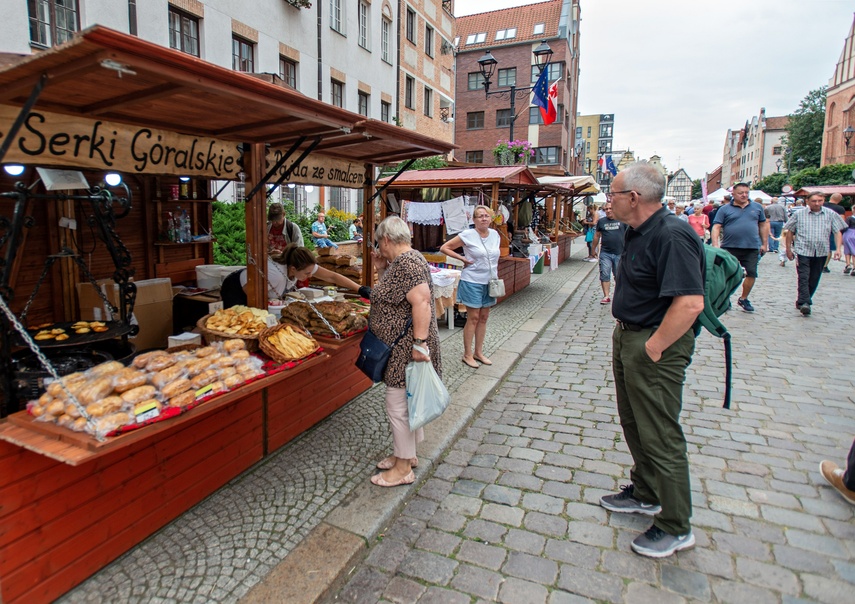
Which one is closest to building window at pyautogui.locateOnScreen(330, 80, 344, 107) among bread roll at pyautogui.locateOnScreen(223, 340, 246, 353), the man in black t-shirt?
the man in black t-shirt

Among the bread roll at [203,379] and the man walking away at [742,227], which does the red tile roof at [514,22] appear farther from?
the bread roll at [203,379]

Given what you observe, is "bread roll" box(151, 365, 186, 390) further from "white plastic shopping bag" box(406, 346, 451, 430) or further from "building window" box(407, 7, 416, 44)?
"building window" box(407, 7, 416, 44)

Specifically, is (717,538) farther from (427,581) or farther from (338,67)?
(338,67)

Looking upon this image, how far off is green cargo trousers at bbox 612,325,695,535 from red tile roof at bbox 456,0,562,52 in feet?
150

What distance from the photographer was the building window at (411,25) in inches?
958

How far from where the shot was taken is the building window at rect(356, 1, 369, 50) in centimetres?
2000

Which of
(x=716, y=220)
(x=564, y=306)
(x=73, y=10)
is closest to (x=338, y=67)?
(x=73, y=10)

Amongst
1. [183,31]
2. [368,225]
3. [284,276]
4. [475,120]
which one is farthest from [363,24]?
[475,120]

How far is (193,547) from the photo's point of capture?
9.55ft

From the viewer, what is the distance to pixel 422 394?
3445mm

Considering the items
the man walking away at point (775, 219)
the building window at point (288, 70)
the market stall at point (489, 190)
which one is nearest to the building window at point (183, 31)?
the building window at point (288, 70)

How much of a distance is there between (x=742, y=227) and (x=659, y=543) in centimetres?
721

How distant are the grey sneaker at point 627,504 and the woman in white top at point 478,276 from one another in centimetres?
287

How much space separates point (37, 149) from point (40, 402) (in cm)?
139
